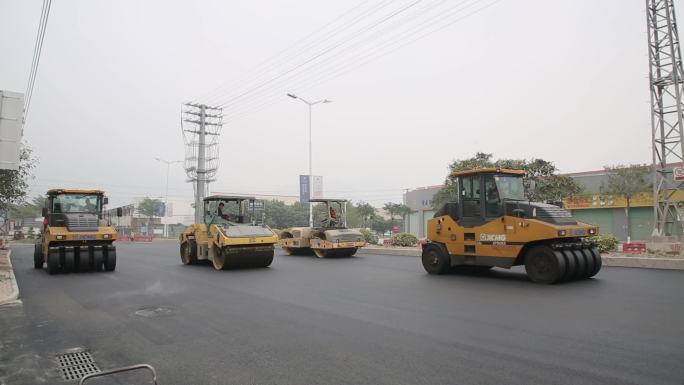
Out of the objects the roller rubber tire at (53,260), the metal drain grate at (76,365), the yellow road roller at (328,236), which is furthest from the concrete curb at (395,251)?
the metal drain grate at (76,365)

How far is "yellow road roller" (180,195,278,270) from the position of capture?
1368cm

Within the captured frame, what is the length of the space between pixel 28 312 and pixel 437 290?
24.7 feet

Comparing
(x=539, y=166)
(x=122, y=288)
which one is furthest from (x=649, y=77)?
(x=122, y=288)

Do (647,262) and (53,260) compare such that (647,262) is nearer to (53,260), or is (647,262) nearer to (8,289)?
(8,289)

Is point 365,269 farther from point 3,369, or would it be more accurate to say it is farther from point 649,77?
point 649,77

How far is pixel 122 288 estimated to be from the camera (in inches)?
398

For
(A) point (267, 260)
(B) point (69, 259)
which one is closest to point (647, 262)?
(A) point (267, 260)

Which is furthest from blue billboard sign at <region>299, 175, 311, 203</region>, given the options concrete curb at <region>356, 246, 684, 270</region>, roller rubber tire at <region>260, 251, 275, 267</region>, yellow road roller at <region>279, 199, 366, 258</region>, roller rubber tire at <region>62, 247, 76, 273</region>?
concrete curb at <region>356, 246, 684, 270</region>

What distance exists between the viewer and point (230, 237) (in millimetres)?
13531

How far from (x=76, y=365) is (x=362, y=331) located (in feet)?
11.0

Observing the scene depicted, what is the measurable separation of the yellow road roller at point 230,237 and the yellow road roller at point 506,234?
5178 millimetres

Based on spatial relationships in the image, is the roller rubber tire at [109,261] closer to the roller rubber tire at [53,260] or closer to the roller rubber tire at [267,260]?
the roller rubber tire at [53,260]

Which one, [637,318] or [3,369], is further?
[637,318]

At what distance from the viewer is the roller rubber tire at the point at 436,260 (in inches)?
469
